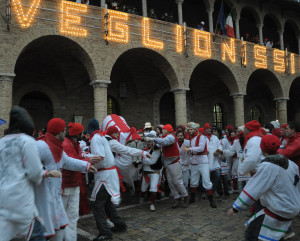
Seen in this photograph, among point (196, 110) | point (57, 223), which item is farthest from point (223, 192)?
point (196, 110)

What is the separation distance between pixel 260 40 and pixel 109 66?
11342 mm

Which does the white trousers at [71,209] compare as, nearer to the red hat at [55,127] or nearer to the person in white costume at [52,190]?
the person in white costume at [52,190]

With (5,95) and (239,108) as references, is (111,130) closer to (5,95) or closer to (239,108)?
(5,95)

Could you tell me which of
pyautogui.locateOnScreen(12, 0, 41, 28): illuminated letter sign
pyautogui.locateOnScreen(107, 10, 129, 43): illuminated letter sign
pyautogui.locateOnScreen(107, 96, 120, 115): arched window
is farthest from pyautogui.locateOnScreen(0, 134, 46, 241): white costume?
pyautogui.locateOnScreen(107, 96, 120, 115): arched window

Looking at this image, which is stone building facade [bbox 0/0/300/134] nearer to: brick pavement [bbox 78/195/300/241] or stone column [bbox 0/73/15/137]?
stone column [bbox 0/73/15/137]

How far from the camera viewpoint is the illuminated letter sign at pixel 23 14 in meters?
9.61

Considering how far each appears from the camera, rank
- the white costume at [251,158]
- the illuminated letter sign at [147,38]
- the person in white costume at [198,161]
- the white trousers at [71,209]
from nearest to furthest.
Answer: the white trousers at [71,209] → the white costume at [251,158] → the person in white costume at [198,161] → the illuminated letter sign at [147,38]

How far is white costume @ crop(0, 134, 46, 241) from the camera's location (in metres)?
2.32

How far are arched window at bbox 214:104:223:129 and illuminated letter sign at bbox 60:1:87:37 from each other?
12457 mm

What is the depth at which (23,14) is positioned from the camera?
972 cm

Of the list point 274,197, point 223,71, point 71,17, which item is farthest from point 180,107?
point 274,197

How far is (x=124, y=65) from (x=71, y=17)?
532cm

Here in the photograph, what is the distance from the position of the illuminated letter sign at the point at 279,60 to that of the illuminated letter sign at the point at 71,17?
1297 centimetres

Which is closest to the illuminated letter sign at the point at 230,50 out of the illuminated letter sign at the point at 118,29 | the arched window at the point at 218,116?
the arched window at the point at 218,116
